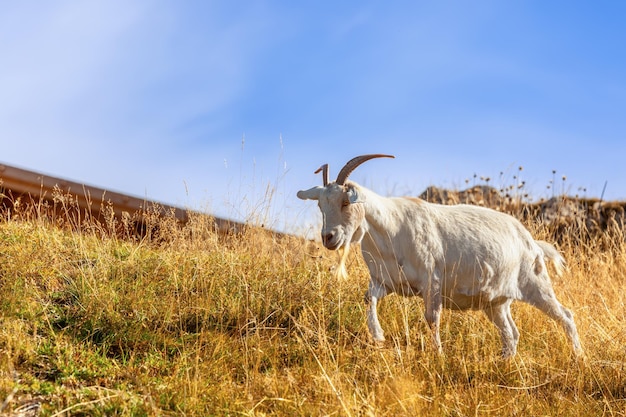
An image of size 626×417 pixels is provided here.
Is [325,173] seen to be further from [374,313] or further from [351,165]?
[374,313]

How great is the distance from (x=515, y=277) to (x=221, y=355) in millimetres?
2784

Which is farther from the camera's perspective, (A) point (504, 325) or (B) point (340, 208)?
(A) point (504, 325)

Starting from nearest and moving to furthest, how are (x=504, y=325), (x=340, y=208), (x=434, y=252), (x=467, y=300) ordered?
(x=340, y=208)
(x=434, y=252)
(x=467, y=300)
(x=504, y=325)

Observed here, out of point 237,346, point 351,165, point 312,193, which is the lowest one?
point 237,346

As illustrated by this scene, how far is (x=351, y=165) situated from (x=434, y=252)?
3.40ft

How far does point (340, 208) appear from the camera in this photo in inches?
213

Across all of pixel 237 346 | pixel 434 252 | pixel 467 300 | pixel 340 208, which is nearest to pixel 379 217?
pixel 340 208

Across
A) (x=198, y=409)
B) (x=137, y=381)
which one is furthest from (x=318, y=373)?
(x=137, y=381)

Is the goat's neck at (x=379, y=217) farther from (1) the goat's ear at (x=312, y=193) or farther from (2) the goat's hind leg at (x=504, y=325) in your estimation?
(2) the goat's hind leg at (x=504, y=325)

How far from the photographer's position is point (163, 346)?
5840mm

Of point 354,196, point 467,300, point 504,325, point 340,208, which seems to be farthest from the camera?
point 504,325

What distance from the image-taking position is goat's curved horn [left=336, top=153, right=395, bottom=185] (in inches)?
219

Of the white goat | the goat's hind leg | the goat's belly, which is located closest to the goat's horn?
the white goat

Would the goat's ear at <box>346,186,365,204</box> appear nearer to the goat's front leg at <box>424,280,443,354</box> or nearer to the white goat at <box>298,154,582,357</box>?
the white goat at <box>298,154,582,357</box>
